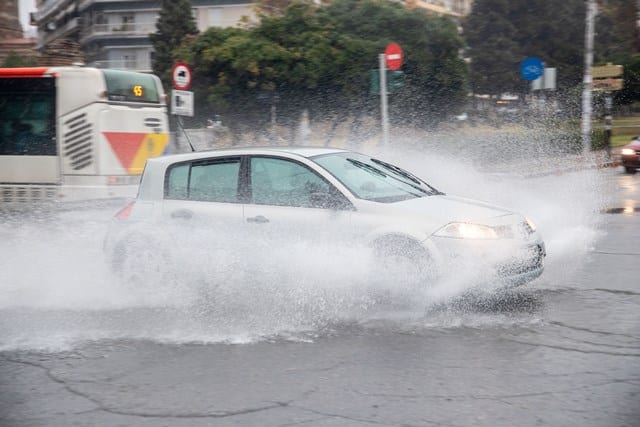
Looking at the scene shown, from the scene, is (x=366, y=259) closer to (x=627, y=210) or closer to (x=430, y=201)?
(x=430, y=201)

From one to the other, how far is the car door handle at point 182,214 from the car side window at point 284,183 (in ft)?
2.21

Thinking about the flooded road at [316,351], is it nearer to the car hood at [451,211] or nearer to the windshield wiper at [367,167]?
the car hood at [451,211]

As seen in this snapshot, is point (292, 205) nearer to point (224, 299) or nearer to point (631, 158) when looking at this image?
point (224, 299)

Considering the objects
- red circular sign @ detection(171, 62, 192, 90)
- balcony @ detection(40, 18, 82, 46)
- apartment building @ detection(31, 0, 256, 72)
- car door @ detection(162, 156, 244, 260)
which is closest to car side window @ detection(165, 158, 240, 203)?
car door @ detection(162, 156, 244, 260)

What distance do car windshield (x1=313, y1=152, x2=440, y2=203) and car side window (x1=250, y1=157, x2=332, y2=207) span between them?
188mm

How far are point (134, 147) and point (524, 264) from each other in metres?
8.91

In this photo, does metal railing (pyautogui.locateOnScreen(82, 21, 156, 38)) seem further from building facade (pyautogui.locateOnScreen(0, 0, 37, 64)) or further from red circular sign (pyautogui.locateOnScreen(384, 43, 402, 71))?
red circular sign (pyautogui.locateOnScreen(384, 43, 402, 71))

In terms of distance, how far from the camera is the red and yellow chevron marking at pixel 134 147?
13852 mm

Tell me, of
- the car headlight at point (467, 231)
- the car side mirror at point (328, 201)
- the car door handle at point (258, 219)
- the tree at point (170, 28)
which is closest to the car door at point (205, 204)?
the car door handle at point (258, 219)

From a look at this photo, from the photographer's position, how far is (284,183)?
7488 millimetres

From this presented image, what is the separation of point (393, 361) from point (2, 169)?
1030cm

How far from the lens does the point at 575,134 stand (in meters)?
30.6

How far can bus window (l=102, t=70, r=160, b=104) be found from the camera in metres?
14.0

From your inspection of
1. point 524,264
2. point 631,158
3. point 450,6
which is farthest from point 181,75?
point 450,6
